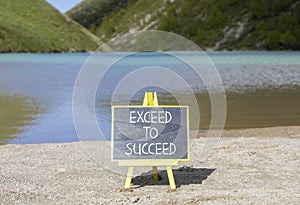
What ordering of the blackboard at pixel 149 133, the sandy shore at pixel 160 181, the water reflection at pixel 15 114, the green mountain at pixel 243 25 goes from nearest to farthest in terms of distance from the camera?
the sandy shore at pixel 160 181 → the blackboard at pixel 149 133 → the water reflection at pixel 15 114 → the green mountain at pixel 243 25

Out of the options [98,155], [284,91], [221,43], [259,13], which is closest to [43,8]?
[221,43]

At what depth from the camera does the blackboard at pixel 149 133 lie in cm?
827

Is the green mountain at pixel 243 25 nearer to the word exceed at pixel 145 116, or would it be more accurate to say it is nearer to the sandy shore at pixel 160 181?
the sandy shore at pixel 160 181

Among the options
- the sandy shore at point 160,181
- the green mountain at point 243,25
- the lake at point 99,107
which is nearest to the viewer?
the sandy shore at point 160,181

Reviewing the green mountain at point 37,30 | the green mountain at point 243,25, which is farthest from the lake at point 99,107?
the green mountain at point 243,25

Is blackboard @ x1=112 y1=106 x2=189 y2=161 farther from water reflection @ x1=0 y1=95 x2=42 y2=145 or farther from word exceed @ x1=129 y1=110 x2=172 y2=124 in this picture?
water reflection @ x1=0 y1=95 x2=42 y2=145

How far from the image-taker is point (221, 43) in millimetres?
178875

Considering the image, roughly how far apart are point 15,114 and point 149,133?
13.3m

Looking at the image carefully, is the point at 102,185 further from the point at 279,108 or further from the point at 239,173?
the point at 279,108

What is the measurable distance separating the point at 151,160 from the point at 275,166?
9.16 ft

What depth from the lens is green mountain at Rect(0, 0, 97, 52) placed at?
118938 millimetres

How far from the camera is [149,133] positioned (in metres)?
8.41

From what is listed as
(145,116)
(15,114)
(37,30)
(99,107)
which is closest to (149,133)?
(145,116)

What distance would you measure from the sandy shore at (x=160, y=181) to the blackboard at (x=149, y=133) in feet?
1.84
